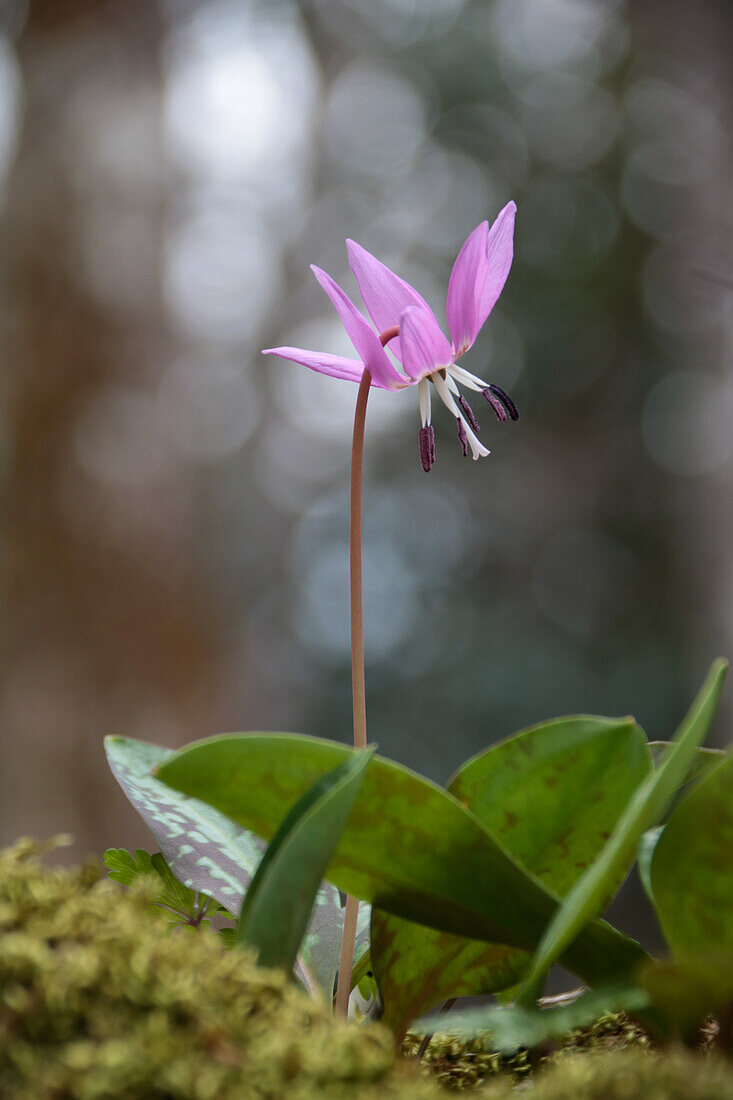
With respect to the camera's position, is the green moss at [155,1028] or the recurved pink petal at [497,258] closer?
the green moss at [155,1028]

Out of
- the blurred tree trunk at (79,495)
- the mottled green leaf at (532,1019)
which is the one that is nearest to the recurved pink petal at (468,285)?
the mottled green leaf at (532,1019)

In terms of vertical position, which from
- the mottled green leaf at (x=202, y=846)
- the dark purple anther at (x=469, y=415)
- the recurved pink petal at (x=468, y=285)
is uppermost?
the recurved pink petal at (x=468, y=285)

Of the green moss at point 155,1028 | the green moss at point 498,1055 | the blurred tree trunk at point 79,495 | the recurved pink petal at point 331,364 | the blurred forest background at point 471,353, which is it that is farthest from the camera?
the blurred forest background at point 471,353

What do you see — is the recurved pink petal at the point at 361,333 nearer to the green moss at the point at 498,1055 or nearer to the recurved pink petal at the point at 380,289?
the recurved pink petal at the point at 380,289

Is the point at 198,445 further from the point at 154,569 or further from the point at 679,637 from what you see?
the point at 679,637

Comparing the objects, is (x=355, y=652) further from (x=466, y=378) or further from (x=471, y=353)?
(x=471, y=353)

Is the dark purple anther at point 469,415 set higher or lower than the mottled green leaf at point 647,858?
higher

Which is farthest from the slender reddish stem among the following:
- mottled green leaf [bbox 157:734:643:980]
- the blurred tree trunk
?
the blurred tree trunk

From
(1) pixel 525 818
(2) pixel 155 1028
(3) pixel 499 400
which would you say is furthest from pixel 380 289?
(2) pixel 155 1028
